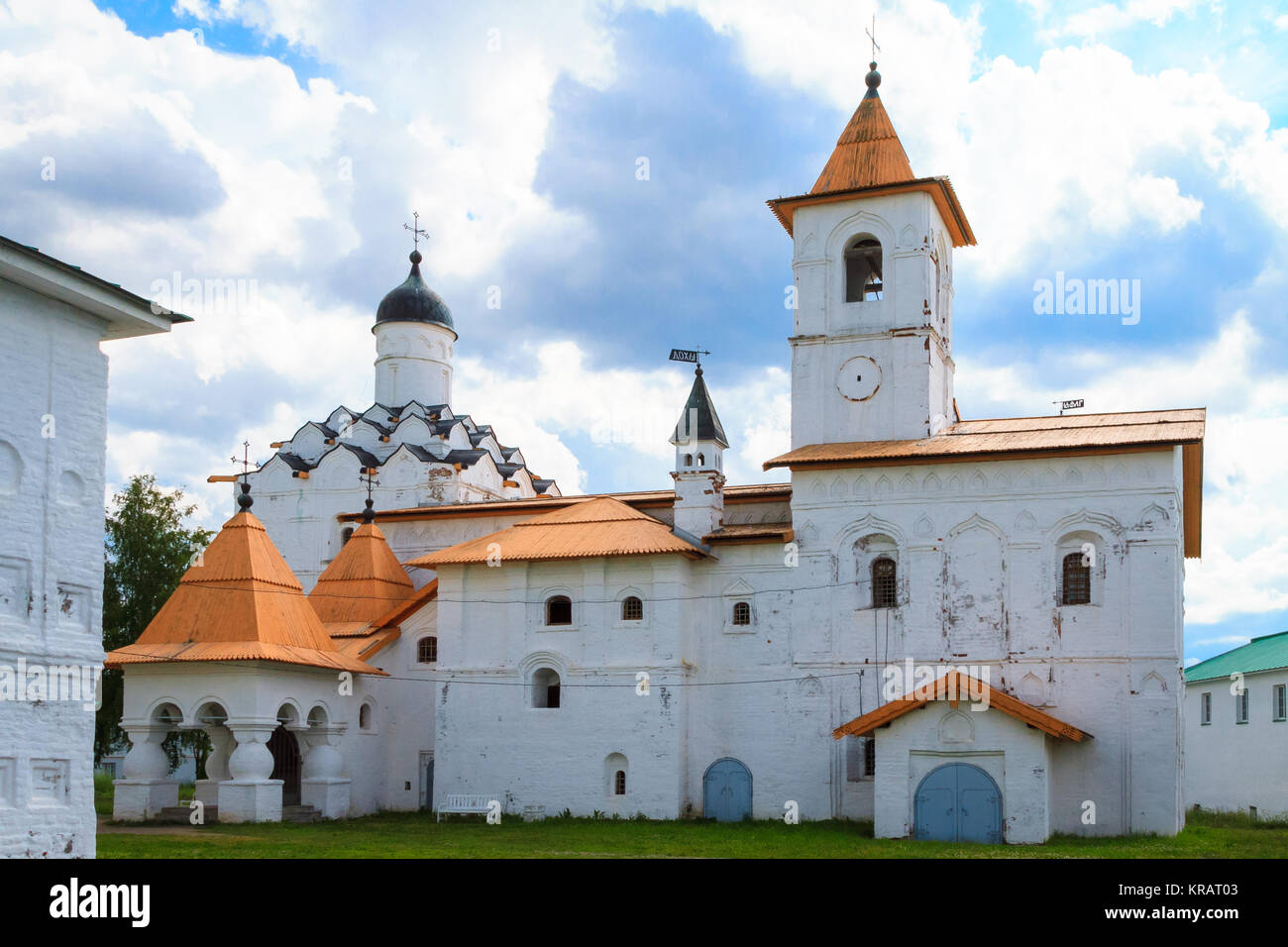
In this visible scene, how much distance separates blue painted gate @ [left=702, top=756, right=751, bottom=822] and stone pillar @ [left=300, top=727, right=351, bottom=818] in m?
7.02

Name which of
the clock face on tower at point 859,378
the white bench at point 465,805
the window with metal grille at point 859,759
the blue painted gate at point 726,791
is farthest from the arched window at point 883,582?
the white bench at point 465,805

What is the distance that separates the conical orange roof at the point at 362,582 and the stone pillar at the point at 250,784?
17.9ft

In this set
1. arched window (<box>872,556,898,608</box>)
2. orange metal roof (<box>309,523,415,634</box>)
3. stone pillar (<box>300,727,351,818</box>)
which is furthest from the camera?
orange metal roof (<box>309,523,415,634</box>)

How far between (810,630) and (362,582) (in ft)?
34.4

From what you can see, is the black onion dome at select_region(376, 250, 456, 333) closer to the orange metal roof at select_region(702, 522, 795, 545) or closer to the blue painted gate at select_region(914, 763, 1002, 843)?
the orange metal roof at select_region(702, 522, 795, 545)

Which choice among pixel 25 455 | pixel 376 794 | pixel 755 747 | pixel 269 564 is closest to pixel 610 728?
pixel 755 747

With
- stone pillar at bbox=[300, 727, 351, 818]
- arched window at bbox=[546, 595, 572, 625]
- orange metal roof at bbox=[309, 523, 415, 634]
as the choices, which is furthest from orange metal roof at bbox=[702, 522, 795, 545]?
stone pillar at bbox=[300, 727, 351, 818]

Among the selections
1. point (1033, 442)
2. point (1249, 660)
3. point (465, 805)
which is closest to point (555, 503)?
point (465, 805)

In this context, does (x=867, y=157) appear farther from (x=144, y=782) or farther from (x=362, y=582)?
(x=144, y=782)

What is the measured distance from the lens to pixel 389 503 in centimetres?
3269

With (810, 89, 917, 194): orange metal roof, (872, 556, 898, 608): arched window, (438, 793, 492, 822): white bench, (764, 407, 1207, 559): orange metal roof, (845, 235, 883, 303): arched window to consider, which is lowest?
(438, 793, 492, 822): white bench

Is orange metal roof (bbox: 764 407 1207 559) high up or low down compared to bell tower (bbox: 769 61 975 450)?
down

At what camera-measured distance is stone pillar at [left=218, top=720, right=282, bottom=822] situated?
2375 centimetres
